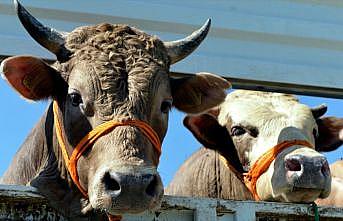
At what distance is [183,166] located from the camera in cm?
824

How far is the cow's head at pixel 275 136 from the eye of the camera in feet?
19.7

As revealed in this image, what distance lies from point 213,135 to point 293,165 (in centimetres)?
137

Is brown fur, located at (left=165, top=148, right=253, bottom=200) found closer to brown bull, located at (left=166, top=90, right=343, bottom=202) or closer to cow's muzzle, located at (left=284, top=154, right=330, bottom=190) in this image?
brown bull, located at (left=166, top=90, right=343, bottom=202)

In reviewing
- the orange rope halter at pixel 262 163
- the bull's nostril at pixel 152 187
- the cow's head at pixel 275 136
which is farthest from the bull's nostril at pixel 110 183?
the orange rope halter at pixel 262 163

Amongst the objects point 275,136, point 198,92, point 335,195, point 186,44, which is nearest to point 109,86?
point 186,44

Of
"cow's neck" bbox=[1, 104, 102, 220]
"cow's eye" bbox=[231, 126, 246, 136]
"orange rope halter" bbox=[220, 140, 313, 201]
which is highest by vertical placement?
"cow's eye" bbox=[231, 126, 246, 136]

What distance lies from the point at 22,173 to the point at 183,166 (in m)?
2.87

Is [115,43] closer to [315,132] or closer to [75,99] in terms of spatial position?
[75,99]

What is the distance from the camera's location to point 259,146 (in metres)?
6.79

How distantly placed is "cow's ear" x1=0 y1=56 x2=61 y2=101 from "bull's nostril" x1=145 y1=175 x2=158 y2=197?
1.31m

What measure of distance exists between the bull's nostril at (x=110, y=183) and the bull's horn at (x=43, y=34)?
4.16 ft

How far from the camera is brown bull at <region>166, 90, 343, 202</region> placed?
6.07 meters

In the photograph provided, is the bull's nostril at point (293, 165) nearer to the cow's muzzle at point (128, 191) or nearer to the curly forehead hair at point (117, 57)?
the curly forehead hair at point (117, 57)

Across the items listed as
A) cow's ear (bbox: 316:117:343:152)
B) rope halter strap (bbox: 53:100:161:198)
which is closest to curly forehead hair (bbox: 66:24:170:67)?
rope halter strap (bbox: 53:100:161:198)
